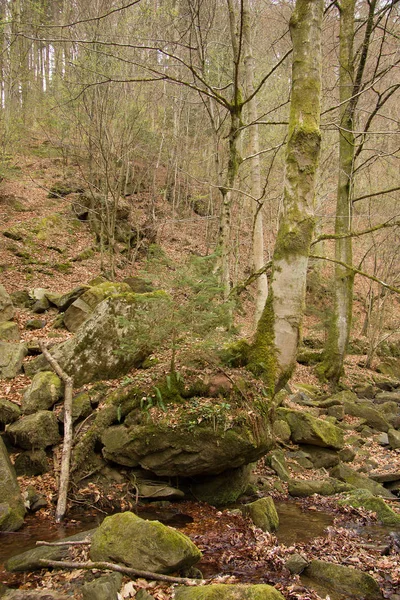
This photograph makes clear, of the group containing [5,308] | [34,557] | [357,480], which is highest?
[5,308]

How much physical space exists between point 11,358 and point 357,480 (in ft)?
21.2

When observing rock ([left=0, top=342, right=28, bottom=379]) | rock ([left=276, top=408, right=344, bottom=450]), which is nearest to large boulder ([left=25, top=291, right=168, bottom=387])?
rock ([left=0, top=342, right=28, bottom=379])

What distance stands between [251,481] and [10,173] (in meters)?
14.1

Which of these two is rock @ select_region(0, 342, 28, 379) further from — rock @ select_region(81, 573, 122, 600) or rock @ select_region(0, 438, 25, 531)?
rock @ select_region(81, 573, 122, 600)

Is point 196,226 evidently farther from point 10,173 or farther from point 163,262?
point 163,262

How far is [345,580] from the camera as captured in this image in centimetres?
367

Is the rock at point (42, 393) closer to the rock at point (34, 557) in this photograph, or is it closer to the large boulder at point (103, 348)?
the large boulder at point (103, 348)

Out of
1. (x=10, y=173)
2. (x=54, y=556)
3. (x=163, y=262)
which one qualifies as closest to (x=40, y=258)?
(x=10, y=173)

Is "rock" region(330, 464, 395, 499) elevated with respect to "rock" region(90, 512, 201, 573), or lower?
lower

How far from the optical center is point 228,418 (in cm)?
541

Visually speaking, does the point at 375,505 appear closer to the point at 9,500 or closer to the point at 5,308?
the point at 9,500

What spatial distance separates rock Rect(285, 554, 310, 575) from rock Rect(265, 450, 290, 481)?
278 centimetres

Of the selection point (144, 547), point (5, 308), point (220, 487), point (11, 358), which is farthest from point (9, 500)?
point (5, 308)

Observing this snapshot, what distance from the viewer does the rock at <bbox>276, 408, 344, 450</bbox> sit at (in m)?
7.57
